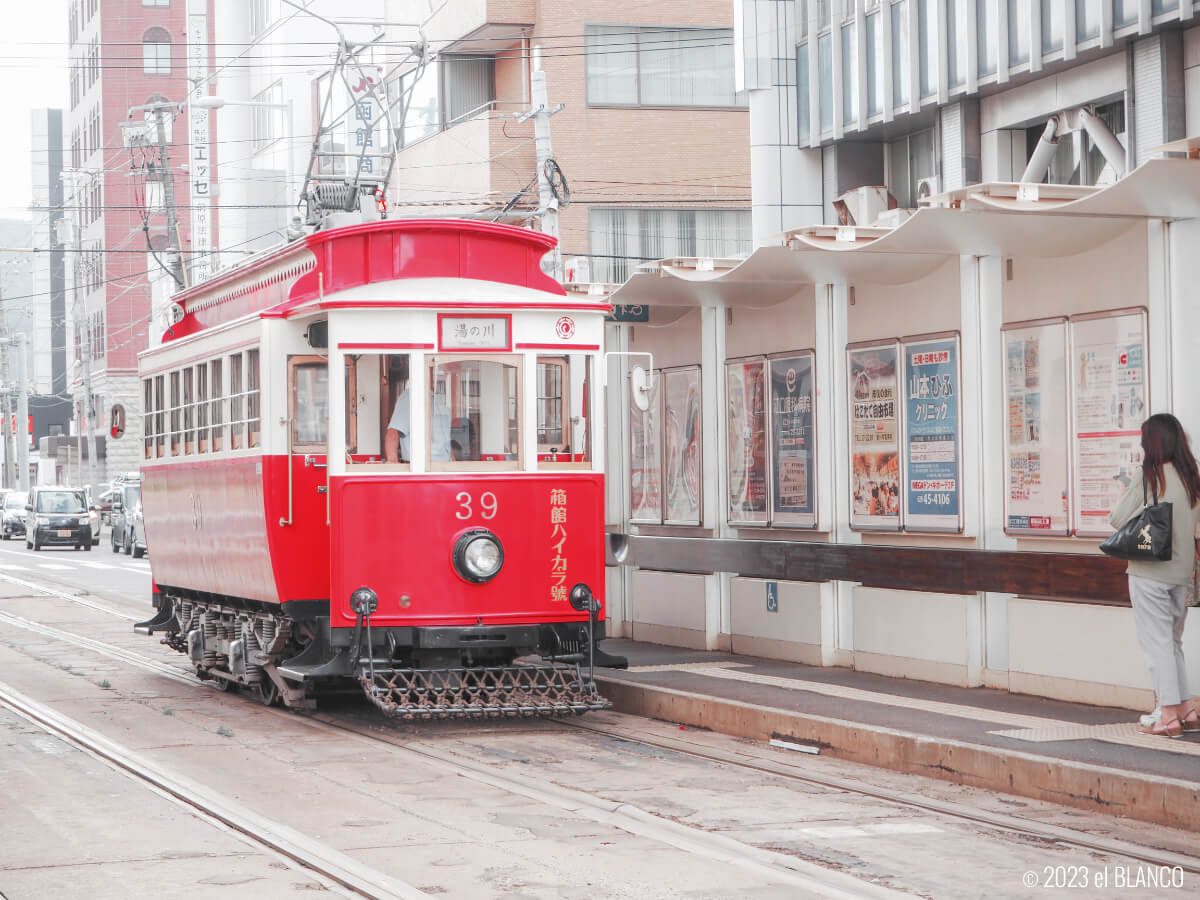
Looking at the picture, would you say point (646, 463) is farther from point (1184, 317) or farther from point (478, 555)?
point (1184, 317)

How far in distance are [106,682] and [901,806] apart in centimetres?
899

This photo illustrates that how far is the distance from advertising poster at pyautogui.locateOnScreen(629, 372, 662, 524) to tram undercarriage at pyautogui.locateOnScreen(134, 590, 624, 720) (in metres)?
4.44

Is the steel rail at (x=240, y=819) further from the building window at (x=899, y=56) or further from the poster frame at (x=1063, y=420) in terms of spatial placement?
the building window at (x=899, y=56)

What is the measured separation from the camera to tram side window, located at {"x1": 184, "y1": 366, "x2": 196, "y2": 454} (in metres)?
15.1

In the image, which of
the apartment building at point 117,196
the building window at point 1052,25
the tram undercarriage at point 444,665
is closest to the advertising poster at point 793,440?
the tram undercarriage at point 444,665

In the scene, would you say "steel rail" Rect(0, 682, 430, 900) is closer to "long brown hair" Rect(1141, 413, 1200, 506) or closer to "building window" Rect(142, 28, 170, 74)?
"long brown hair" Rect(1141, 413, 1200, 506)

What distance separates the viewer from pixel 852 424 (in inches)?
576

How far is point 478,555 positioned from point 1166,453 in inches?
183

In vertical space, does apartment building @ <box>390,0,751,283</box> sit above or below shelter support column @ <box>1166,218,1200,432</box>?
above

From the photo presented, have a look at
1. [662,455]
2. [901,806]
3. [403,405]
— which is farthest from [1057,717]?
[662,455]

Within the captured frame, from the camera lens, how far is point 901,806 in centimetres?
939

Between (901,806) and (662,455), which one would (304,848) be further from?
(662,455)

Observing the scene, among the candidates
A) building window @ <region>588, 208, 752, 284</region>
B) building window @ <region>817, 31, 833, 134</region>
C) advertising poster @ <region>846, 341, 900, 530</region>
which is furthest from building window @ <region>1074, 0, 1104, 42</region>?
building window @ <region>588, 208, 752, 284</region>

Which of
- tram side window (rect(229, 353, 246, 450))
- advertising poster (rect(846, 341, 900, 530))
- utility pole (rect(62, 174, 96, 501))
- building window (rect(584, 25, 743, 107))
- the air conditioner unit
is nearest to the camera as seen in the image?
tram side window (rect(229, 353, 246, 450))
